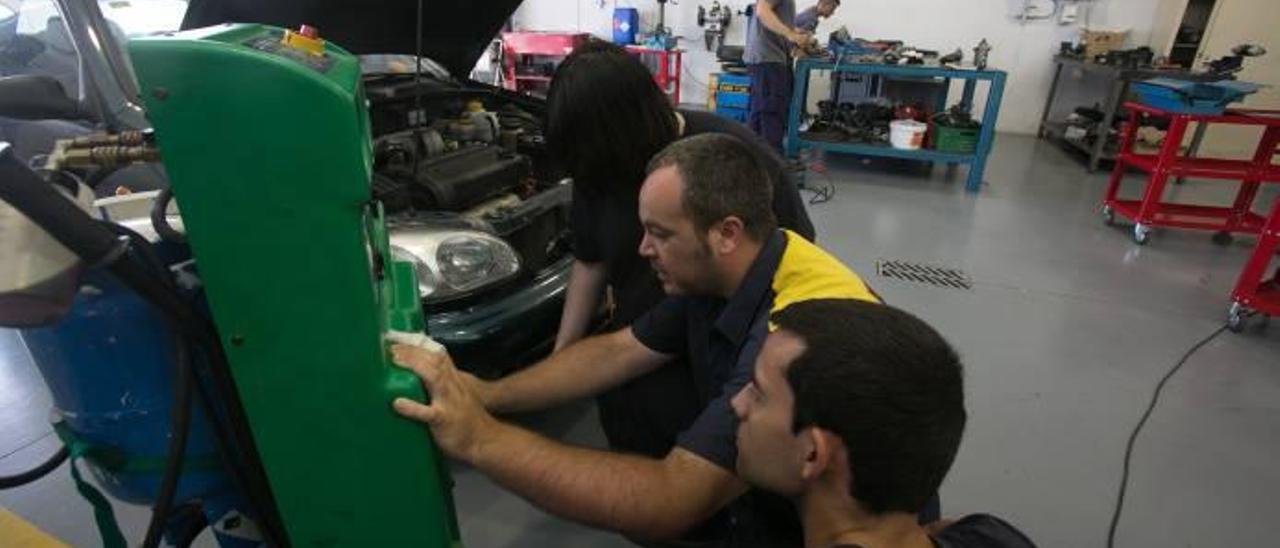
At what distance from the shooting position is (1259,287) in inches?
102

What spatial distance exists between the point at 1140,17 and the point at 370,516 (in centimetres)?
730

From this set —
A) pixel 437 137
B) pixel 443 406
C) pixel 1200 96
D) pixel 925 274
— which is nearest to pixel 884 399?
pixel 443 406

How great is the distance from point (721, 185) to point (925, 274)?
2.26 m

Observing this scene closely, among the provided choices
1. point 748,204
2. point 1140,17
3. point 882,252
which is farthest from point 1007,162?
point 748,204

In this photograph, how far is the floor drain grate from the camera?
2.89 meters

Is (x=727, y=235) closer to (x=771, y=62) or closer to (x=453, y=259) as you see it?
(x=453, y=259)

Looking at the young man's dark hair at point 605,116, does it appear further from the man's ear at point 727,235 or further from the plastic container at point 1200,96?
the plastic container at point 1200,96

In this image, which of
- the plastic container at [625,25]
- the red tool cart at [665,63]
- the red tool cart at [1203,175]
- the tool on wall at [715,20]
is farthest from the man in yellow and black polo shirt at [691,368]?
the tool on wall at [715,20]

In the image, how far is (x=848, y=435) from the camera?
66 centimetres

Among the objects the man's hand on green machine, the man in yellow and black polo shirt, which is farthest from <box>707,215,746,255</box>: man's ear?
the man's hand on green machine

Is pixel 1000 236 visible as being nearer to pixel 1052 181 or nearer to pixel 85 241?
pixel 1052 181

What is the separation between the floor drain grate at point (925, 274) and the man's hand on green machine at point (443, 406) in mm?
2533

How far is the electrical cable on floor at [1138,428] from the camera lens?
1.59m

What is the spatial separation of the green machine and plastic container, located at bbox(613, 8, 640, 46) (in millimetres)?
6259
